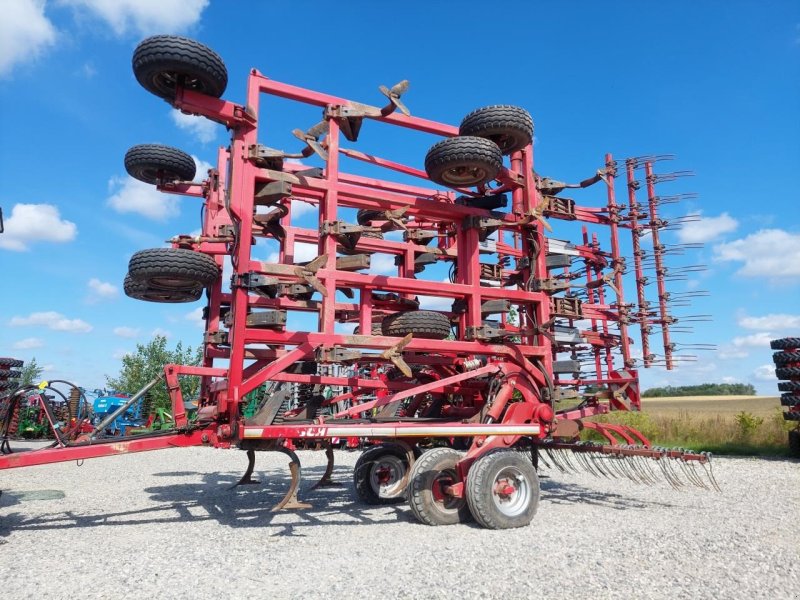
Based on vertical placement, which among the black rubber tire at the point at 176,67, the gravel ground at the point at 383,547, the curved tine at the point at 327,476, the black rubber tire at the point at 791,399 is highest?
the black rubber tire at the point at 176,67

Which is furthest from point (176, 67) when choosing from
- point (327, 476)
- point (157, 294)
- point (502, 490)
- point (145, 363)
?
point (145, 363)

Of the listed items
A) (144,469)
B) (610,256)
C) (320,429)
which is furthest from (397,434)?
(610,256)

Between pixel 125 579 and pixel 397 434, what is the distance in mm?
2652

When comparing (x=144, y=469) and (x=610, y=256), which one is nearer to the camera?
(x=144, y=469)

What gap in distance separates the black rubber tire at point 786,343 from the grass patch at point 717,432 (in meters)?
2.38

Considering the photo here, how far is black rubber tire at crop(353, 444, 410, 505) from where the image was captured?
747cm

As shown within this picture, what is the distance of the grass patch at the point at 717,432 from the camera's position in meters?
13.3

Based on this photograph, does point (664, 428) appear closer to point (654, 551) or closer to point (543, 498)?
point (543, 498)

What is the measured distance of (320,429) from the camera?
18.1 feet

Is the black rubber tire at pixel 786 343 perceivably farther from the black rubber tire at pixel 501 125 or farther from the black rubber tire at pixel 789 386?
the black rubber tire at pixel 501 125

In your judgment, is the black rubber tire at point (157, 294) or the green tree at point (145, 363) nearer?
the black rubber tire at point (157, 294)

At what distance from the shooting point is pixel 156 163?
7867mm

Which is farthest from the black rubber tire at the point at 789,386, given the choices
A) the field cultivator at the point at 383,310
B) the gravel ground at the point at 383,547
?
the field cultivator at the point at 383,310

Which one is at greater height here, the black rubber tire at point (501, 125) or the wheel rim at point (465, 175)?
the black rubber tire at point (501, 125)
